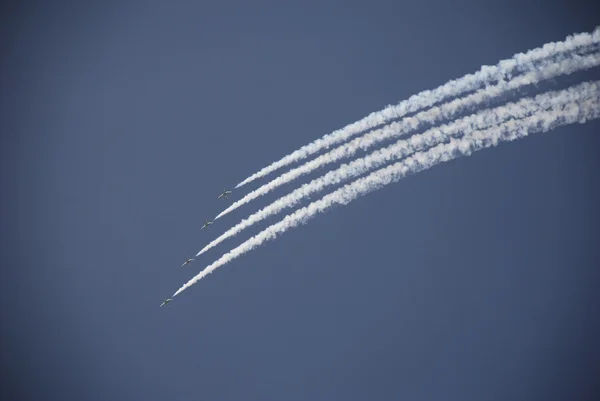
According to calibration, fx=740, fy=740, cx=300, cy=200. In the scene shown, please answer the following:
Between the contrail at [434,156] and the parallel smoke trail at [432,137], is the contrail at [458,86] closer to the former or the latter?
the parallel smoke trail at [432,137]

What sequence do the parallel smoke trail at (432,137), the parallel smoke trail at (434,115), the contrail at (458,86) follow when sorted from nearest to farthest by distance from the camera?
1. the contrail at (458,86)
2. the parallel smoke trail at (434,115)
3. the parallel smoke trail at (432,137)

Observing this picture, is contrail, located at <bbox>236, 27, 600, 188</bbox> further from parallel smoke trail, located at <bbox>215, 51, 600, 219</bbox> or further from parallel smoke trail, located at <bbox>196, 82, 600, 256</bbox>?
parallel smoke trail, located at <bbox>196, 82, 600, 256</bbox>

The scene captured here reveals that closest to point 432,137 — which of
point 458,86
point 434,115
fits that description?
point 434,115

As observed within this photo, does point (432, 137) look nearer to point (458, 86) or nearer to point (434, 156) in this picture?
point (434, 156)

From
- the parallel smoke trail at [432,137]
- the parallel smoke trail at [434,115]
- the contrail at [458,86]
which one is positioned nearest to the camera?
the contrail at [458,86]

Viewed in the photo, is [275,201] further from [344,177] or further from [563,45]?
[563,45]

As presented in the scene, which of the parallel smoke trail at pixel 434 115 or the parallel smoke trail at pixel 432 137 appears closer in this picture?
the parallel smoke trail at pixel 434 115
